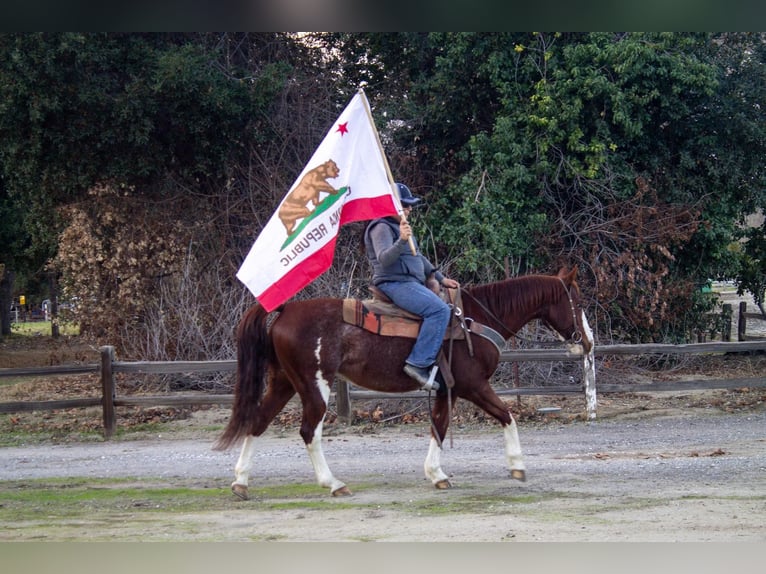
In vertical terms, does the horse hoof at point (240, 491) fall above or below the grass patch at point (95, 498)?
above

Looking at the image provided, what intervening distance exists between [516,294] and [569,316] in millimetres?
571

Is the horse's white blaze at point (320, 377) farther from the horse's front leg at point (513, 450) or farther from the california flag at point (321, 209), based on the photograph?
the horse's front leg at point (513, 450)

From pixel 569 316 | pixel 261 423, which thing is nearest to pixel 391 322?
pixel 261 423

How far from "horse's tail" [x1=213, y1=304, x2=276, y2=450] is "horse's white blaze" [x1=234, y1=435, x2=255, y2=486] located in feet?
0.32

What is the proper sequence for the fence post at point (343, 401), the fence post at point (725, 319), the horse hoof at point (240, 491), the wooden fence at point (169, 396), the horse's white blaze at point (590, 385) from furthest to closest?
the fence post at point (725, 319) < the horse's white blaze at point (590, 385) < the fence post at point (343, 401) < the wooden fence at point (169, 396) < the horse hoof at point (240, 491)

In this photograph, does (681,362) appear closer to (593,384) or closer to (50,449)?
(593,384)

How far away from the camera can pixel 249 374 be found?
798cm

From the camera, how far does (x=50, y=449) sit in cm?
1123

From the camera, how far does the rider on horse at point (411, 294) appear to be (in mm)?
7863

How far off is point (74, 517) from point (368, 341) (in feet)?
9.77

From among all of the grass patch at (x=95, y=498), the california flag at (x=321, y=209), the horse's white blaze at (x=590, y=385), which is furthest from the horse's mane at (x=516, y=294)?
the horse's white blaze at (x=590, y=385)

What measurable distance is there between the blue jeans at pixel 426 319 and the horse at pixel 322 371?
0.57ft

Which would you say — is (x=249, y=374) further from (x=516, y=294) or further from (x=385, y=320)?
(x=516, y=294)

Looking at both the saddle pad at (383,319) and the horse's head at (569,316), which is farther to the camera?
the horse's head at (569,316)
